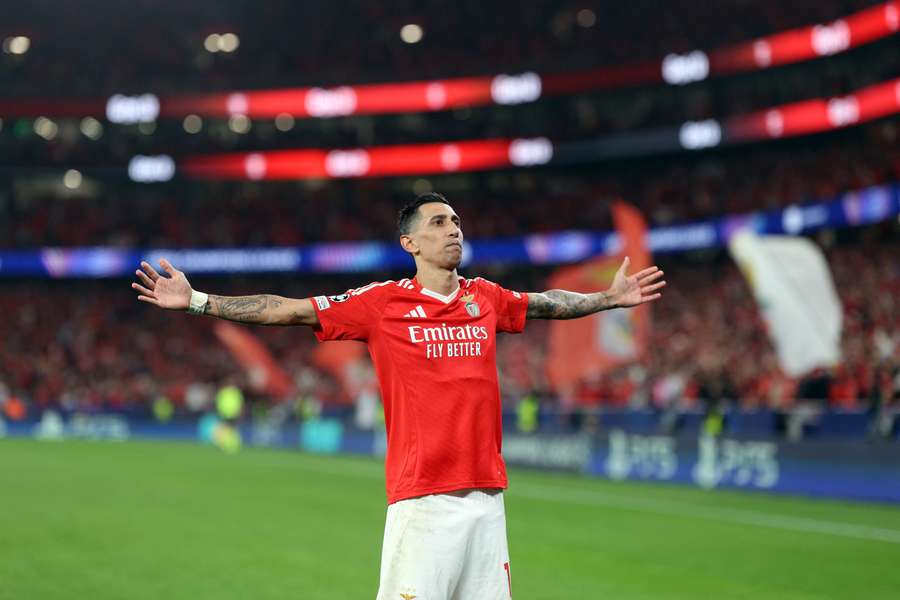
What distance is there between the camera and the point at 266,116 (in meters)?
54.7

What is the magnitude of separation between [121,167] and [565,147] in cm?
2058

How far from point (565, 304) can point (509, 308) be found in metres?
0.42

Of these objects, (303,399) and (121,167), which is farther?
(121,167)

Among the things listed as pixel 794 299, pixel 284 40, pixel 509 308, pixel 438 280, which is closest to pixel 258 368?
pixel 284 40

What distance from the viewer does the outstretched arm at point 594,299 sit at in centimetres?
576

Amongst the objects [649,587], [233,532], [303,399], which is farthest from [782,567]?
[303,399]

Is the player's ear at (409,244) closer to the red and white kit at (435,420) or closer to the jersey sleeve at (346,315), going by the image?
the red and white kit at (435,420)

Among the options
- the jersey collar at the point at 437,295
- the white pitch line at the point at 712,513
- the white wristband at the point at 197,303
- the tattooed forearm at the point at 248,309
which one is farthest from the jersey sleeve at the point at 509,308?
the white pitch line at the point at 712,513

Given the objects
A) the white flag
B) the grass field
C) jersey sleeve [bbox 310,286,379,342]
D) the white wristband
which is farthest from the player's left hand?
the white flag

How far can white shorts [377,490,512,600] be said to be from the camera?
4.79m

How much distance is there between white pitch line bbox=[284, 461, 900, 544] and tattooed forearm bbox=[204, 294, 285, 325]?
950 cm

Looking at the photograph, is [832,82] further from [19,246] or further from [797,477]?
[19,246]

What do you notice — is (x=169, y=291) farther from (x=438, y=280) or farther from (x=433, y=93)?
(x=433, y=93)

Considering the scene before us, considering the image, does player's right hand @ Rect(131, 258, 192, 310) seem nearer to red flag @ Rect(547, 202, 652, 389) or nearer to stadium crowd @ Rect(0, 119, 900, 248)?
red flag @ Rect(547, 202, 652, 389)
